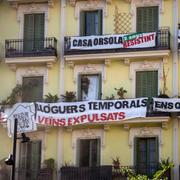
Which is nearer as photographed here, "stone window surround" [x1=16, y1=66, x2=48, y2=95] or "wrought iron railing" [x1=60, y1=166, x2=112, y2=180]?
"wrought iron railing" [x1=60, y1=166, x2=112, y2=180]

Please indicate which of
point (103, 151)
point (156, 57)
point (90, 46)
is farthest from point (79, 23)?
point (103, 151)

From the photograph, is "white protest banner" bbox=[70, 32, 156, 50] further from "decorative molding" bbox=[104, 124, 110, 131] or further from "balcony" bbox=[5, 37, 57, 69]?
"decorative molding" bbox=[104, 124, 110, 131]

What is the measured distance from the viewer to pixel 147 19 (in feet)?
111

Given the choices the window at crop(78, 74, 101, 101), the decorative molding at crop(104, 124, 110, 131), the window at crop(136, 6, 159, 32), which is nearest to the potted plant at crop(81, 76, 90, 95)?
the window at crop(78, 74, 101, 101)

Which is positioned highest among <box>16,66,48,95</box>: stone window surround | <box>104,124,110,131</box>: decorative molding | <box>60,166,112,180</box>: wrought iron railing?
<box>16,66,48,95</box>: stone window surround

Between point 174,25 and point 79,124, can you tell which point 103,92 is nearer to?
point 79,124

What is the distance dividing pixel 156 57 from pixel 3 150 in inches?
342

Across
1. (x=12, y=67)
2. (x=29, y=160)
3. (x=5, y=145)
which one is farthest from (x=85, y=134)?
(x=12, y=67)

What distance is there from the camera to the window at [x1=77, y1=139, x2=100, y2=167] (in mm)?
32906

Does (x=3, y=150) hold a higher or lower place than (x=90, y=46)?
lower

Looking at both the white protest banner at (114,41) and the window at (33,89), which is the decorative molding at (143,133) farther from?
the window at (33,89)

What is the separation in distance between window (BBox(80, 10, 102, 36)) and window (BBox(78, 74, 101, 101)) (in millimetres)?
2222

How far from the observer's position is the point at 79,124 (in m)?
32.8

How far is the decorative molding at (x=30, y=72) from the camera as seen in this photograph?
3431 centimetres
